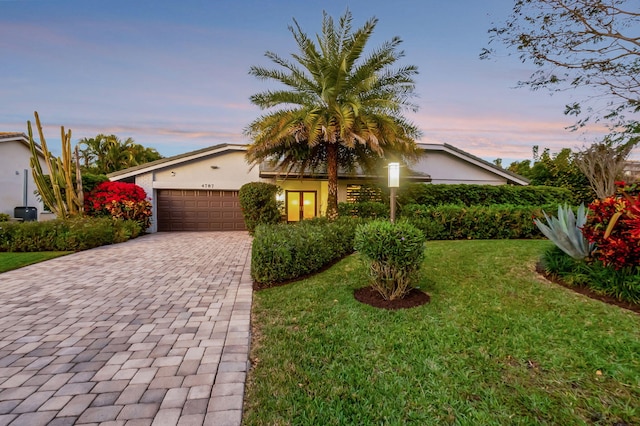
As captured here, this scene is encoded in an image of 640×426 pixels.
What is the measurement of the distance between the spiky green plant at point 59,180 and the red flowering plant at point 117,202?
62cm

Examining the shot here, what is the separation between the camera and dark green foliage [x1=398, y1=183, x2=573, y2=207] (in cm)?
1170

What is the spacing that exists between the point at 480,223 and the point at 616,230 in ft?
16.9

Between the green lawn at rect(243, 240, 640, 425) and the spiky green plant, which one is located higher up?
the spiky green plant

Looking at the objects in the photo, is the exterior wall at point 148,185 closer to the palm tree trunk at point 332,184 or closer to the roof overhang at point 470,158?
the palm tree trunk at point 332,184

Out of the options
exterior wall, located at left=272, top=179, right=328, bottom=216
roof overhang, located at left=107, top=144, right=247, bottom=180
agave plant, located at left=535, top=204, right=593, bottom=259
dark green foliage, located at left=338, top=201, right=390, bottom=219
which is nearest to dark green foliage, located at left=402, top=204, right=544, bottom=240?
dark green foliage, located at left=338, top=201, right=390, bottom=219

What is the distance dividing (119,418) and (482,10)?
11250mm

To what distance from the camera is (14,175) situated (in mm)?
15391

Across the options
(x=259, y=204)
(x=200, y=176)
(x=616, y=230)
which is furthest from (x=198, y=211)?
(x=616, y=230)

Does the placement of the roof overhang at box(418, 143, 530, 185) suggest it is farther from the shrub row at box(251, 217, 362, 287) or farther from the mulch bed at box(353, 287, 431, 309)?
the mulch bed at box(353, 287, 431, 309)

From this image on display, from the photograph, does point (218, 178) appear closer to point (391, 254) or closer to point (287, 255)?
point (287, 255)

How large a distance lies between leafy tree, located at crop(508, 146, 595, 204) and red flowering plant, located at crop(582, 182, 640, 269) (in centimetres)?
1425

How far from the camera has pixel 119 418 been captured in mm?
2115

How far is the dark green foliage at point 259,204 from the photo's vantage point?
480 inches

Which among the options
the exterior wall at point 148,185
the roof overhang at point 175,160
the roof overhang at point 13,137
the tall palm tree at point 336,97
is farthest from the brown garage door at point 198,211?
the roof overhang at point 13,137
